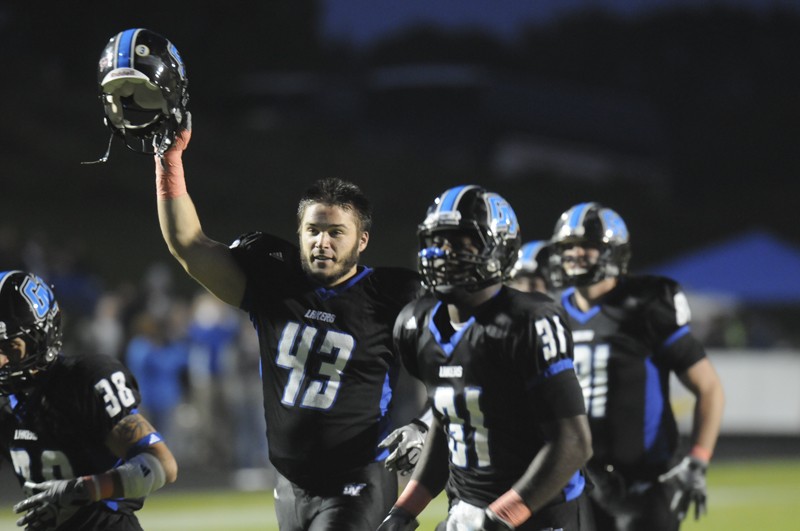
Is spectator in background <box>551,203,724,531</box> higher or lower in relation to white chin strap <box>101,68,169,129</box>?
lower

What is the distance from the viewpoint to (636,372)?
5992mm

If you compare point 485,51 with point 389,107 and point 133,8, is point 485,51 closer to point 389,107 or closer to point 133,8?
A: point 389,107

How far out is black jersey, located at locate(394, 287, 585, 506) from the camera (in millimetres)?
3994

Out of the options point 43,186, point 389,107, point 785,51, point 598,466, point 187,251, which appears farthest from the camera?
point 785,51

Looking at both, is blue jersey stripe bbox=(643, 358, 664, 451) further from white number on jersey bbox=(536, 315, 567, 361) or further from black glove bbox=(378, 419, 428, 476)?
white number on jersey bbox=(536, 315, 567, 361)

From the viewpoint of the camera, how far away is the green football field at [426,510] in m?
10.8

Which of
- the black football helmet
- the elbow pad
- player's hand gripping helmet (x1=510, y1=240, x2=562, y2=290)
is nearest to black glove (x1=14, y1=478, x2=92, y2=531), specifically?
the elbow pad

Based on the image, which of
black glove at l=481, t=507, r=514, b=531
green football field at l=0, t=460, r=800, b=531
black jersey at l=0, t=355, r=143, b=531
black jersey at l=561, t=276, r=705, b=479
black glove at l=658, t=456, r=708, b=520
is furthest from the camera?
green football field at l=0, t=460, r=800, b=531

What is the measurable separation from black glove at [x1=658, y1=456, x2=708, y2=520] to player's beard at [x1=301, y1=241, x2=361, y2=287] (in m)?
1.86

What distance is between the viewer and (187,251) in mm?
5098

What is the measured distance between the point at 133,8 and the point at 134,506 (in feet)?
99.2

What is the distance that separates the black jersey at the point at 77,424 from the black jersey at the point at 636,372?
7.79 ft

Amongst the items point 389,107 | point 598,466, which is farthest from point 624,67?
point 598,466

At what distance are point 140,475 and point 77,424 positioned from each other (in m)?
0.32
